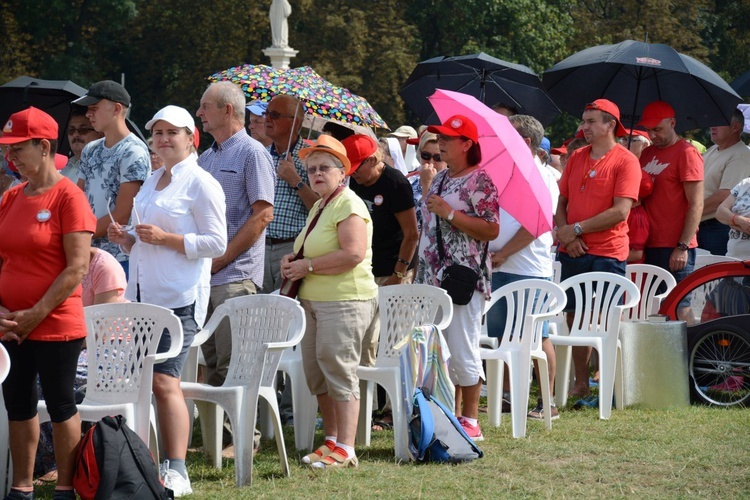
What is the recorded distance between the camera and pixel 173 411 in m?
5.63

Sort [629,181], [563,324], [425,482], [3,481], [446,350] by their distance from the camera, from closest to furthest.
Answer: [3,481] → [425,482] → [446,350] → [629,181] → [563,324]

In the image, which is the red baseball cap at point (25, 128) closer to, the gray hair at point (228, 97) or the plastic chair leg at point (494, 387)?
the gray hair at point (228, 97)

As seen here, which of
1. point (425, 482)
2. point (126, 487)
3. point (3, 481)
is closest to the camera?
point (126, 487)

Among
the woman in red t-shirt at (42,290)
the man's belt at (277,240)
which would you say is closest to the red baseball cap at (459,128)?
Result: the man's belt at (277,240)

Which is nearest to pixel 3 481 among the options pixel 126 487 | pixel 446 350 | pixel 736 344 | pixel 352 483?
pixel 126 487

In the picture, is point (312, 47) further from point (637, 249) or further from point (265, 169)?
point (265, 169)

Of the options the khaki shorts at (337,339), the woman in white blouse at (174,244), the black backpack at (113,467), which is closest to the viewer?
the black backpack at (113,467)

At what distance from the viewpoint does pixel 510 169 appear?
23.4 ft

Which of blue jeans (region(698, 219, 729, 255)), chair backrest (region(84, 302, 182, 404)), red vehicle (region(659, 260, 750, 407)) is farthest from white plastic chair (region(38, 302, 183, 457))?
blue jeans (region(698, 219, 729, 255))

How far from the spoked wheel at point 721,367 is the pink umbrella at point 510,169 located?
72.5 inches

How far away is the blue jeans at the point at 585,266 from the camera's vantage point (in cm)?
827

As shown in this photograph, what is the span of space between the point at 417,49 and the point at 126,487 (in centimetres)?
2672

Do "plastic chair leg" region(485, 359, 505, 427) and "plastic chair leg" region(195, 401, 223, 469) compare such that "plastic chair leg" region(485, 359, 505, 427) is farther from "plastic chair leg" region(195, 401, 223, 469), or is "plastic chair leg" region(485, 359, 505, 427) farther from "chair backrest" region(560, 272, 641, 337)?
"plastic chair leg" region(195, 401, 223, 469)

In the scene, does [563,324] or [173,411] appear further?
[563,324]
